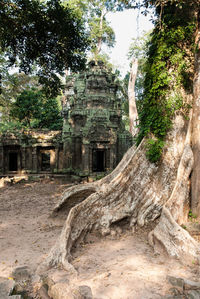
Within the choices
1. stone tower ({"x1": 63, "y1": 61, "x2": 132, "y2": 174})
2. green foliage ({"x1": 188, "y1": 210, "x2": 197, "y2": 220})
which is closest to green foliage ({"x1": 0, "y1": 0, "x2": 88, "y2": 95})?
stone tower ({"x1": 63, "y1": 61, "x2": 132, "y2": 174})

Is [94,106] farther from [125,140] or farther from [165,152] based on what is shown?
[165,152]

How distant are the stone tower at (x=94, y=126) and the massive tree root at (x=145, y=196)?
9401 mm

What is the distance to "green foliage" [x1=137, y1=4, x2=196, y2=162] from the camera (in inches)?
201

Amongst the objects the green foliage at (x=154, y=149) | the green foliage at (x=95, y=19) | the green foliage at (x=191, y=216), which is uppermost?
the green foliage at (x=95, y=19)

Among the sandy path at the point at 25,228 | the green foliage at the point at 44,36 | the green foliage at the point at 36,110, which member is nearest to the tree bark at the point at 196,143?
the sandy path at the point at 25,228

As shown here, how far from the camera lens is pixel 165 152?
518 cm

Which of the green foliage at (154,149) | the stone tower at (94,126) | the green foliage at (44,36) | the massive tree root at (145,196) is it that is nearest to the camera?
the massive tree root at (145,196)

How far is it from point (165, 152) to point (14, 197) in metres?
8.75

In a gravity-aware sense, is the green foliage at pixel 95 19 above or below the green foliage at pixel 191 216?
above

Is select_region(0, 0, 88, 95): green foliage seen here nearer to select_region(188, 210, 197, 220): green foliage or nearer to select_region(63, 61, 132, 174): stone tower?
select_region(63, 61, 132, 174): stone tower

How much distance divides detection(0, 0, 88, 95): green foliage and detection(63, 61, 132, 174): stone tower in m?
6.11

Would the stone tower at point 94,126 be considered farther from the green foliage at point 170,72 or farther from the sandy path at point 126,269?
the sandy path at point 126,269

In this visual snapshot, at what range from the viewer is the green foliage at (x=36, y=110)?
21.0 m

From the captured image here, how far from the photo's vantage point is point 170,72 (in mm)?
5211
